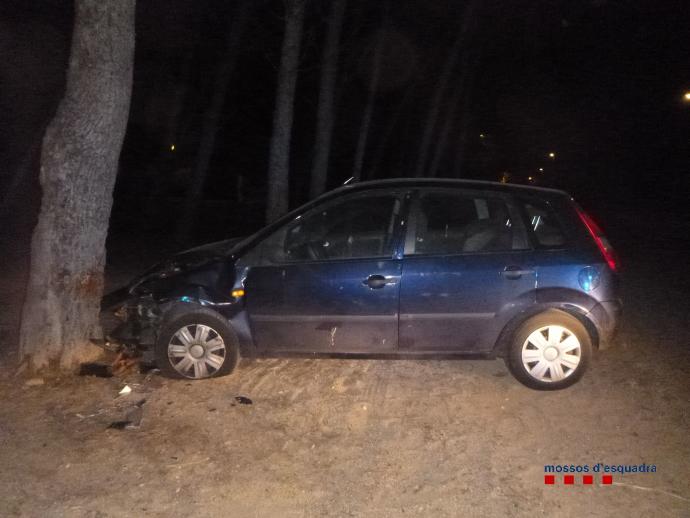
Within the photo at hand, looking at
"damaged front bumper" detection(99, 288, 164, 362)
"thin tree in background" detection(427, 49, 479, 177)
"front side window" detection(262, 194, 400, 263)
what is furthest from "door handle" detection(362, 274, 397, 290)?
"thin tree in background" detection(427, 49, 479, 177)

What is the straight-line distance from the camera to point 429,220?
18.2ft

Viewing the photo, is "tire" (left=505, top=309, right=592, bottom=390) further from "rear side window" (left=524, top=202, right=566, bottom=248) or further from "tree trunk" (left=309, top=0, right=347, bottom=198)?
"tree trunk" (left=309, top=0, right=347, bottom=198)

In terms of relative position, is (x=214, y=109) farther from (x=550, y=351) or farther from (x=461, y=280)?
(x=550, y=351)

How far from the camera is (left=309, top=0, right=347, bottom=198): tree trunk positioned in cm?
1341

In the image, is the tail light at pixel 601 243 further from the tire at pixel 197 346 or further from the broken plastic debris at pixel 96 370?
the broken plastic debris at pixel 96 370

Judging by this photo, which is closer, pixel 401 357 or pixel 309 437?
pixel 309 437

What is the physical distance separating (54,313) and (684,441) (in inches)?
201

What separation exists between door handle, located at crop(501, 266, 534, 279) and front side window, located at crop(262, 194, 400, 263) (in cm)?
96

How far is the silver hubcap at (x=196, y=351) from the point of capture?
5574 millimetres

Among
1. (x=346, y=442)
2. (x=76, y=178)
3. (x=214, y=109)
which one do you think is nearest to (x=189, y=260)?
(x=76, y=178)

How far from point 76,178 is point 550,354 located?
428cm

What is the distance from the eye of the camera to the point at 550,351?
542 centimetres

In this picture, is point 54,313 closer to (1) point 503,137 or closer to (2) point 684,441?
(2) point 684,441

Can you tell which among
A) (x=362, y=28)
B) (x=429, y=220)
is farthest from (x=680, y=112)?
(x=429, y=220)
